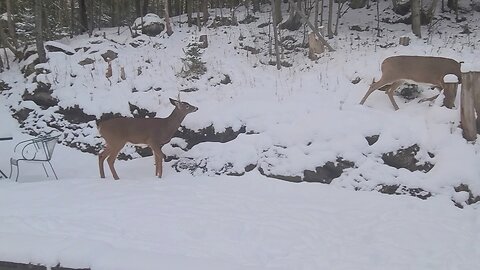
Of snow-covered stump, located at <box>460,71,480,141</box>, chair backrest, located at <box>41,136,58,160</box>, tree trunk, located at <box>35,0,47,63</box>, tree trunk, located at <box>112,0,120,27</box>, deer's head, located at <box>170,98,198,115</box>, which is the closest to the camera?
snow-covered stump, located at <box>460,71,480,141</box>

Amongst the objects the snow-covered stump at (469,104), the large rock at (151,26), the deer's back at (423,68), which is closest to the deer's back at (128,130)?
the deer's back at (423,68)

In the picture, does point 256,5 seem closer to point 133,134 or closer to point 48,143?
point 133,134

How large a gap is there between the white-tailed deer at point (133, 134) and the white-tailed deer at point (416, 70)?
3.65 meters

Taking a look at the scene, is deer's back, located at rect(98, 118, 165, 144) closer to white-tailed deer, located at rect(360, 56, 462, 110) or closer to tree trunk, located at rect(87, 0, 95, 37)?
white-tailed deer, located at rect(360, 56, 462, 110)

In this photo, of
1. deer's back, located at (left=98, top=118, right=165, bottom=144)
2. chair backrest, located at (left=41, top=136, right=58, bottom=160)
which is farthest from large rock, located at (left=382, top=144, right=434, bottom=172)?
chair backrest, located at (left=41, top=136, right=58, bottom=160)

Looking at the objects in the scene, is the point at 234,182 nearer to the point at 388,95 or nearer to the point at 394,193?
the point at 394,193

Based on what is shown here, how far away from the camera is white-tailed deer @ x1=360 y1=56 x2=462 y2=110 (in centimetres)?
728

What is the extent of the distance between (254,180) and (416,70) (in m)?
3.09

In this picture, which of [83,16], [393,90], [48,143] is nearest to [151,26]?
[83,16]

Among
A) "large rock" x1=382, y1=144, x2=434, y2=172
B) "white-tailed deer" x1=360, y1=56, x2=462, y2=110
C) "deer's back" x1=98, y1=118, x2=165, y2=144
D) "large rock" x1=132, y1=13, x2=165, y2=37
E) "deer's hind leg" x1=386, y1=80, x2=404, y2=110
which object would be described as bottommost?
"large rock" x1=382, y1=144, x2=434, y2=172

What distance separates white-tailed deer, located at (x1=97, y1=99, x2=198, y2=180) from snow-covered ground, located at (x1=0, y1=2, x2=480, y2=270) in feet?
1.24

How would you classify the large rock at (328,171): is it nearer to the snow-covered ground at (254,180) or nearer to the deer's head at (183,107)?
the snow-covered ground at (254,180)

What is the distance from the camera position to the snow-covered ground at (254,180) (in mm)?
4828

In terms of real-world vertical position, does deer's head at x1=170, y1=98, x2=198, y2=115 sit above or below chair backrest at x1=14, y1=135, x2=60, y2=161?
above
